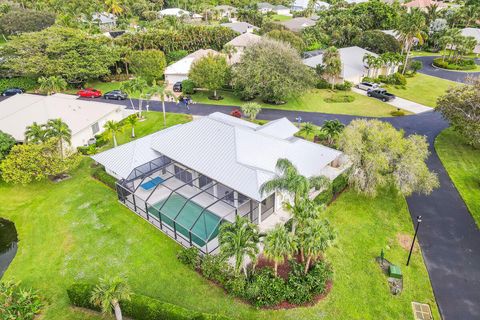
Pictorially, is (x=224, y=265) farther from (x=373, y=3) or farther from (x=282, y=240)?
(x=373, y=3)

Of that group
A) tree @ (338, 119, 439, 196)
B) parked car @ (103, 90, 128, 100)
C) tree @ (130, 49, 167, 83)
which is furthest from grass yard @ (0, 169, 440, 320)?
tree @ (130, 49, 167, 83)

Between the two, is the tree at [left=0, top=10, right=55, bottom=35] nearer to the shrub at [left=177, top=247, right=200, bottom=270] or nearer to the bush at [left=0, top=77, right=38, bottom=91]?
the bush at [left=0, top=77, right=38, bottom=91]

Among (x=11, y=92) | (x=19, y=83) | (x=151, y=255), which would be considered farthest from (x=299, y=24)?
(x=151, y=255)

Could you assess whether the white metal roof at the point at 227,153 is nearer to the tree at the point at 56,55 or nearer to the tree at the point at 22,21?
the tree at the point at 56,55

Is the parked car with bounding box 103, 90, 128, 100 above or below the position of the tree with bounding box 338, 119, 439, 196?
below

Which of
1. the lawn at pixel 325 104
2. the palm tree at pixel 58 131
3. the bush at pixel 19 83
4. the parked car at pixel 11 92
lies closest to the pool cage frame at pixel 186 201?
the palm tree at pixel 58 131

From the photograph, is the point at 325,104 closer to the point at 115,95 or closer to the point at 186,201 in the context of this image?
the point at 115,95

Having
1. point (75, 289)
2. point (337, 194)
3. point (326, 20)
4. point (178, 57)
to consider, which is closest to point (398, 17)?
point (326, 20)
